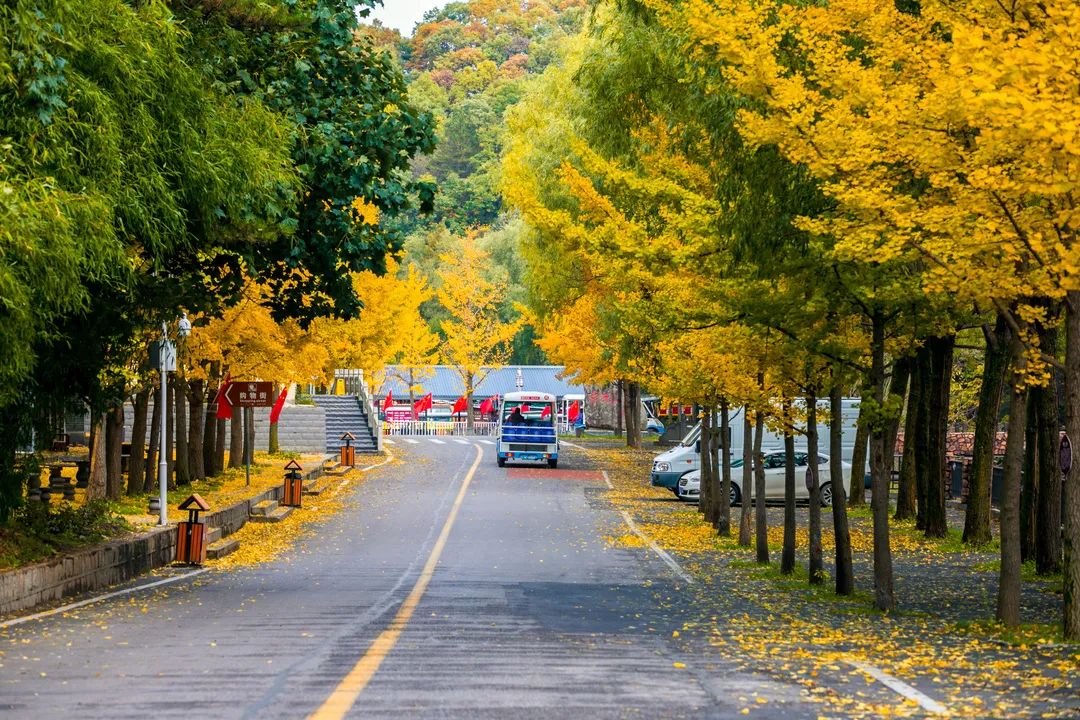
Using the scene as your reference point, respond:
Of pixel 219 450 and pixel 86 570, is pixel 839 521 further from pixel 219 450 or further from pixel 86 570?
pixel 219 450

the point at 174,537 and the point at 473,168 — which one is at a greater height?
the point at 473,168

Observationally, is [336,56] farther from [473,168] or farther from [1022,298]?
[473,168]

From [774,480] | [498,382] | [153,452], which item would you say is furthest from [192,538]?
[498,382]

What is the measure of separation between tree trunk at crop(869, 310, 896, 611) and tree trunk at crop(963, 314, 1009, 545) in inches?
234

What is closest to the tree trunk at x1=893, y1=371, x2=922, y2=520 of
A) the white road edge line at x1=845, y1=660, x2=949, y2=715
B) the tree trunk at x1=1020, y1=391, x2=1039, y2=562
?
the tree trunk at x1=1020, y1=391, x2=1039, y2=562

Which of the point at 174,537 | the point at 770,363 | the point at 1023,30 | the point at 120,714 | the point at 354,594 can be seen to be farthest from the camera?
the point at 174,537

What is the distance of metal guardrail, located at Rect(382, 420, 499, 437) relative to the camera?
262 ft

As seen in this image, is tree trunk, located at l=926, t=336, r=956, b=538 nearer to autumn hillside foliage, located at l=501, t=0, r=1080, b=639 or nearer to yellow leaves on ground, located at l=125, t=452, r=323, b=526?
autumn hillside foliage, located at l=501, t=0, r=1080, b=639

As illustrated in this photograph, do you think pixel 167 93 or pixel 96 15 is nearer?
pixel 96 15

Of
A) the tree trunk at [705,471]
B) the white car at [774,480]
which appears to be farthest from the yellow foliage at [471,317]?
the tree trunk at [705,471]

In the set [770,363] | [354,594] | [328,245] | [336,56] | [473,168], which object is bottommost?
[354,594]

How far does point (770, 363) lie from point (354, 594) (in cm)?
650

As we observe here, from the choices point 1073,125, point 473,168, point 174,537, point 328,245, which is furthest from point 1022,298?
point 473,168

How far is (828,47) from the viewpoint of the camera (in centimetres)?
1478
